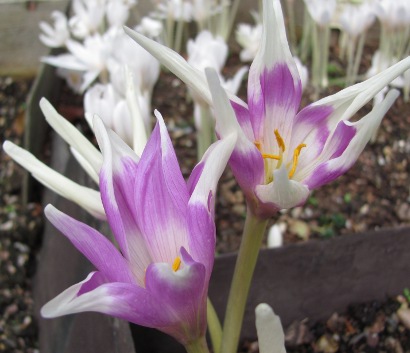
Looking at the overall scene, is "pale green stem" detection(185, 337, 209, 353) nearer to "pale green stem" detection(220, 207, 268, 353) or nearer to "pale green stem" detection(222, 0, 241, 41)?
"pale green stem" detection(220, 207, 268, 353)

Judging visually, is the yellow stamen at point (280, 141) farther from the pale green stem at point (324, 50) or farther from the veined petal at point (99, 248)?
the pale green stem at point (324, 50)

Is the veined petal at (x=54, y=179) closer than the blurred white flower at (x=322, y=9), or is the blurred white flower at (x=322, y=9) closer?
the veined petal at (x=54, y=179)

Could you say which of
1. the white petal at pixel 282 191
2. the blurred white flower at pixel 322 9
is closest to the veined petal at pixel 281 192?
the white petal at pixel 282 191

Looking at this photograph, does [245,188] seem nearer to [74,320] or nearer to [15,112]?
[74,320]

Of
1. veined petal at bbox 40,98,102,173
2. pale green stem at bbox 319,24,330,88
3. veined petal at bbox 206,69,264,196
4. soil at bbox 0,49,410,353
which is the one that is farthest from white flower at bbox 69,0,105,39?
veined petal at bbox 206,69,264,196

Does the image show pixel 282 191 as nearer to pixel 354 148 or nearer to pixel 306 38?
pixel 354 148

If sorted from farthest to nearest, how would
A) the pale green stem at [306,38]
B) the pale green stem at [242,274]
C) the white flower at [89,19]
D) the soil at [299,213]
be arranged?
the pale green stem at [306,38], the white flower at [89,19], the soil at [299,213], the pale green stem at [242,274]
